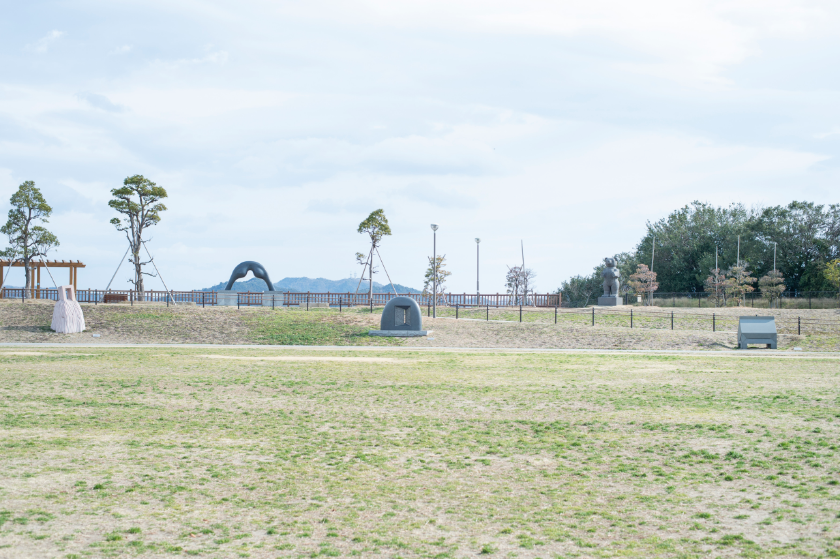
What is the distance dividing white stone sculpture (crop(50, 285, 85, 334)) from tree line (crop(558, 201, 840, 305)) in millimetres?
48999

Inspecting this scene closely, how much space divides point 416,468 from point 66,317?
3052 centimetres

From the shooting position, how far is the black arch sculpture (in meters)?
52.1

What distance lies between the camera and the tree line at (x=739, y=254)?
6091cm

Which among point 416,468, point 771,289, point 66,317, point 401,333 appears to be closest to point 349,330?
A: point 401,333

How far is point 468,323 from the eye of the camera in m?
35.8

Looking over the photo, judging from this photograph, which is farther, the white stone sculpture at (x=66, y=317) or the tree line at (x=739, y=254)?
the tree line at (x=739, y=254)

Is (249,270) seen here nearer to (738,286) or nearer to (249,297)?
(249,297)

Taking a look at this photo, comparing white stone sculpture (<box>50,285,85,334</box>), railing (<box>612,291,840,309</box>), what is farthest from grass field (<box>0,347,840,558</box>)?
railing (<box>612,291,840,309</box>)

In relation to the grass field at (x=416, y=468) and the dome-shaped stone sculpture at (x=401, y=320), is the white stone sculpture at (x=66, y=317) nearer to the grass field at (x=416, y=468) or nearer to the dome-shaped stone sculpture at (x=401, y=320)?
the dome-shaped stone sculpture at (x=401, y=320)

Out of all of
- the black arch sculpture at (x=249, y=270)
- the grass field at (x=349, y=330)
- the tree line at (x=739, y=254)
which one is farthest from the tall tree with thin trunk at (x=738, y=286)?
the black arch sculpture at (x=249, y=270)

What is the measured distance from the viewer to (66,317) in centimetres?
3316

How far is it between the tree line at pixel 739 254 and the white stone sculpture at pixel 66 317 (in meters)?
49.0

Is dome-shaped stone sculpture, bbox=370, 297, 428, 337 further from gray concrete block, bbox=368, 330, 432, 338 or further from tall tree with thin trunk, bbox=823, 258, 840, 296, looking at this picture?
tall tree with thin trunk, bbox=823, 258, 840, 296

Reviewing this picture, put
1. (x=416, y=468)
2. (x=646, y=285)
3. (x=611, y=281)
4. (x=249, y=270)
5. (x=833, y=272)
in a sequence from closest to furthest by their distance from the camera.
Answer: (x=416, y=468) → (x=611, y=281) → (x=249, y=270) → (x=833, y=272) → (x=646, y=285)
